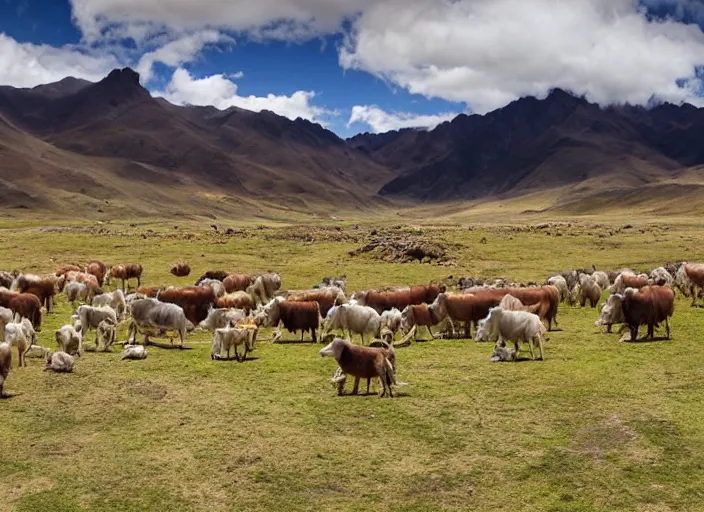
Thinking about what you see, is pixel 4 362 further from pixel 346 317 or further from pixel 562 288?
pixel 562 288

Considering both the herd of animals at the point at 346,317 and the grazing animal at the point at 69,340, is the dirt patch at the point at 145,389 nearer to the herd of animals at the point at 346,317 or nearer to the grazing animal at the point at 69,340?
the herd of animals at the point at 346,317

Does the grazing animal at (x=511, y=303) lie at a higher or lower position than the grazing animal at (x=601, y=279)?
lower

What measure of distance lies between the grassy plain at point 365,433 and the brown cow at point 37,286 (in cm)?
760

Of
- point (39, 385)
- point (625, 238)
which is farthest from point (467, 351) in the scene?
point (625, 238)

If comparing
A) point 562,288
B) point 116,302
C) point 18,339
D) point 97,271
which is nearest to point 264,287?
point 116,302

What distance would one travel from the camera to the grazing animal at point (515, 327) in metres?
18.2

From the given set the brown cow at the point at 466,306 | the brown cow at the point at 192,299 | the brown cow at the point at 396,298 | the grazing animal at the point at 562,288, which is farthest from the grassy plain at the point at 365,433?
the grazing animal at the point at 562,288

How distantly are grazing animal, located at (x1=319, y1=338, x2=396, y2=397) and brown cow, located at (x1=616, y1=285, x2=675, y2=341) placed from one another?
9131 mm

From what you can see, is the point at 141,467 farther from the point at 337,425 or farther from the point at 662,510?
the point at 662,510

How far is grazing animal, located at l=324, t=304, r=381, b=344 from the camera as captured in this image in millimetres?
A: 20953

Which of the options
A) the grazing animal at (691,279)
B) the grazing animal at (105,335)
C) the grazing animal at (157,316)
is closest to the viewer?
the grazing animal at (105,335)

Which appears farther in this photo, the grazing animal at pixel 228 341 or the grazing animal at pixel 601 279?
the grazing animal at pixel 601 279

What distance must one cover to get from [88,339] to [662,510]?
58.7 ft

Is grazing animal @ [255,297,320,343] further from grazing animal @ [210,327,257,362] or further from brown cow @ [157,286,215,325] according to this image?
brown cow @ [157,286,215,325]
